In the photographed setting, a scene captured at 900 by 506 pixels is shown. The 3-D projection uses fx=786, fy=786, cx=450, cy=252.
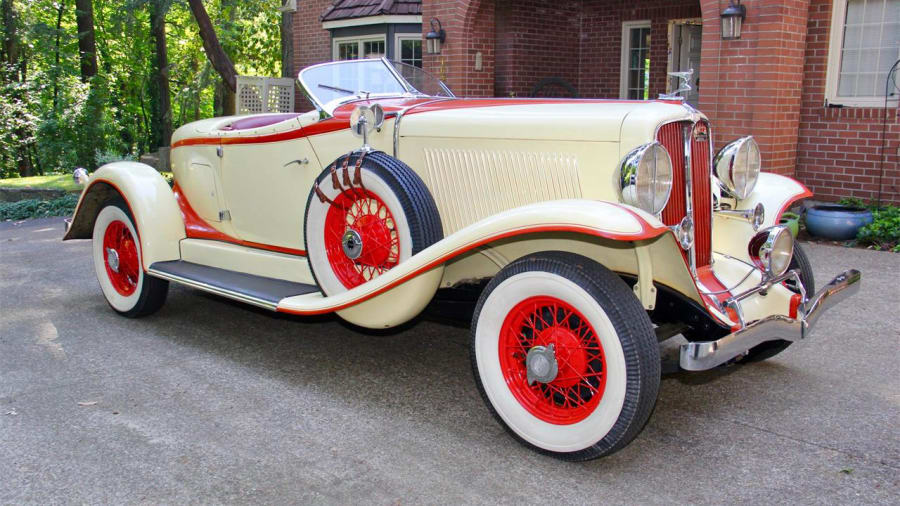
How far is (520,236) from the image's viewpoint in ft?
11.2

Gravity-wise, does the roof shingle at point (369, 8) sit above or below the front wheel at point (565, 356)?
above

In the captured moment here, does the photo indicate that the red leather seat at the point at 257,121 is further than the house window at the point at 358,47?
No

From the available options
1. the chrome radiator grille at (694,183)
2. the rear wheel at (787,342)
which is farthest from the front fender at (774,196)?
the chrome radiator grille at (694,183)

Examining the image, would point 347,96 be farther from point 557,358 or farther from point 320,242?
point 557,358

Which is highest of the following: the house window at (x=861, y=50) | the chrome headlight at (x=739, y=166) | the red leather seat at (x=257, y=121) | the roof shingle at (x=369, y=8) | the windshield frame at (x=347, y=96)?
the roof shingle at (x=369, y=8)

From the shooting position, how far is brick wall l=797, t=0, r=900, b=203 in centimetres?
839

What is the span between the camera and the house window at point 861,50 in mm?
8367

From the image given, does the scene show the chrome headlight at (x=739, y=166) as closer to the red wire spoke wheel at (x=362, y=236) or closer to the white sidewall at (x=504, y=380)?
the white sidewall at (x=504, y=380)

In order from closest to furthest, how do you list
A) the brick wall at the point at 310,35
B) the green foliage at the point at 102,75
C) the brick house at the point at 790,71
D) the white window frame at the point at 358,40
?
the brick house at the point at 790,71
the white window frame at the point at 358,40
the brick wall at the point at 310,35
the green foliage at the point at 102,75

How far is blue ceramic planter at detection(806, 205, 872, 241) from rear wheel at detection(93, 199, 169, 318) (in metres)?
6.26

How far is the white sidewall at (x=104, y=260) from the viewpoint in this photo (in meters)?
5.17

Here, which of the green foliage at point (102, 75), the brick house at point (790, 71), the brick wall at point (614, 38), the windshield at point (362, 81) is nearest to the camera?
the windshield at point (362, 81)

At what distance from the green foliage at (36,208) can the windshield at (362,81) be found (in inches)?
293

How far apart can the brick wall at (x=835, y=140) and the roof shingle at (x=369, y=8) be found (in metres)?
7.19
